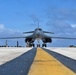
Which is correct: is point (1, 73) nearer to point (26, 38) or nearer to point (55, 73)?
point (55, 73)

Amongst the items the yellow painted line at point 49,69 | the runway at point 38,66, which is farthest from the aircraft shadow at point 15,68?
the yellow painted line at point 49,69

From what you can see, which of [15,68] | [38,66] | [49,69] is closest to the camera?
[49,69]

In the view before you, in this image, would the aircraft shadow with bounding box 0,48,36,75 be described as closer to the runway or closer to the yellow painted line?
the runway

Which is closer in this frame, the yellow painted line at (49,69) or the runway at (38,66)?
the yellow painted line at (49,69)

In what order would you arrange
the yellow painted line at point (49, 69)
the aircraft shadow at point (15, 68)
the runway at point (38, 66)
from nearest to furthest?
the yellow painted line at point (49, 69)
the runway at point (38, 66)
the aircraft shadow at point (15, 68)

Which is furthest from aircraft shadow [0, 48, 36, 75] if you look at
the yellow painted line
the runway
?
Answer: the yellow painted line

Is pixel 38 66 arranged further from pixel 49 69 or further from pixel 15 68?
pixel 49 69

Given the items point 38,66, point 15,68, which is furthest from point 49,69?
point 15,68

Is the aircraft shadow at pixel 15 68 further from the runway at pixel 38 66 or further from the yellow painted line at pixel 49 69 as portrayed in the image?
the yellow painted line at pixel 49 69

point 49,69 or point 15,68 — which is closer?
point 49,69

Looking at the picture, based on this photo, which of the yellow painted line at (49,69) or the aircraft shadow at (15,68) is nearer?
the yellow painted line at (49,69)

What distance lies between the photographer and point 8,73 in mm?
11211

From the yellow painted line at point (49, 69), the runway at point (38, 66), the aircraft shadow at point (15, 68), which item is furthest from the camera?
the aircraft shadow at point (15, 68)

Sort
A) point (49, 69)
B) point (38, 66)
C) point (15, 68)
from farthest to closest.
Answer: point (38, 66) → point (15, 68) → point (49, 69)
